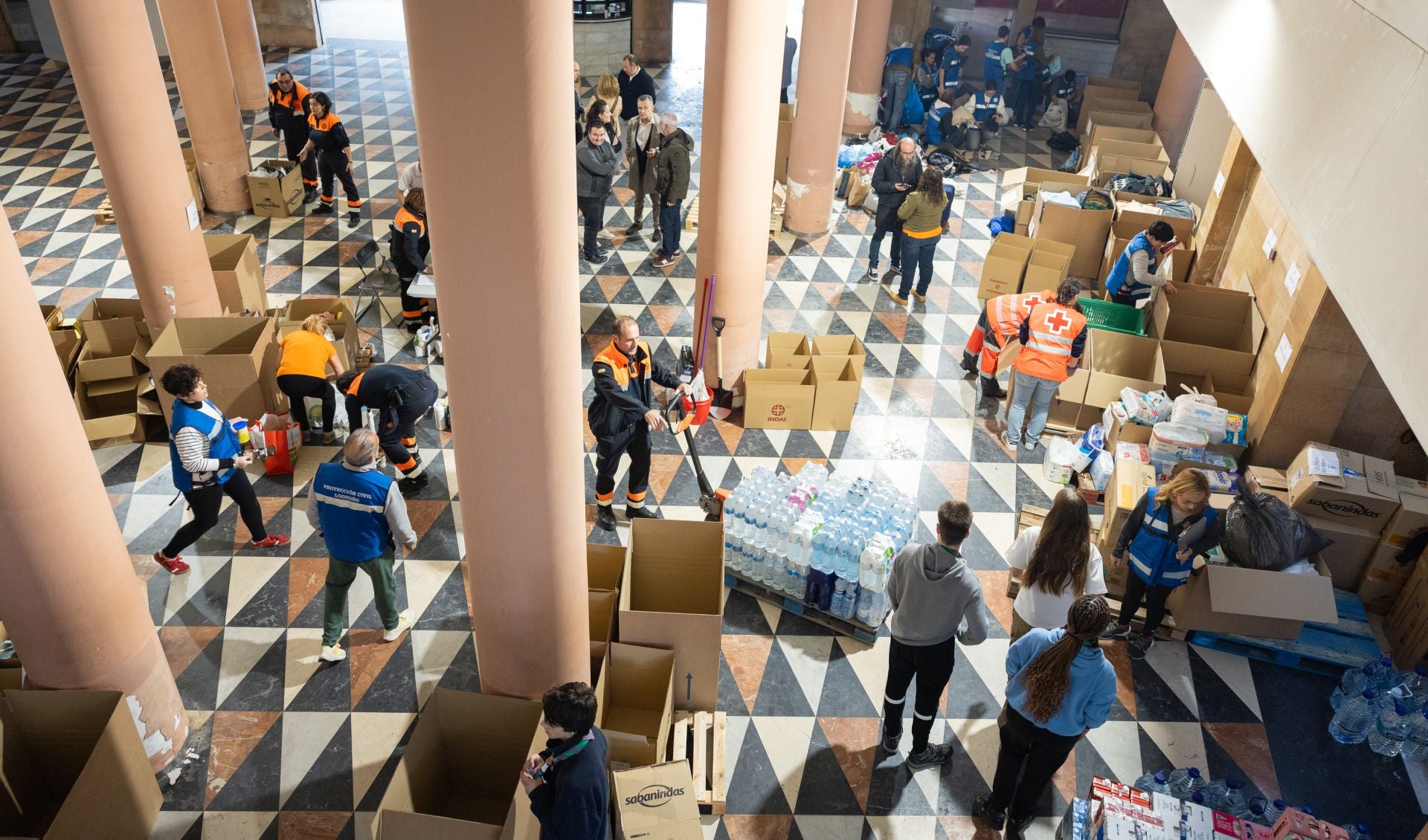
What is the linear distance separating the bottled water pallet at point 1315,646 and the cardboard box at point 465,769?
442cm

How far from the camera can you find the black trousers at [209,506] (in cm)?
612

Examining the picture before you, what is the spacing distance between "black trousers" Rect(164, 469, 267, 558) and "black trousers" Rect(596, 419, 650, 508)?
2.32m

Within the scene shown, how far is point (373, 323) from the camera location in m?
9.13

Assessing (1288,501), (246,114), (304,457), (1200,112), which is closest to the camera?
(1288,501)

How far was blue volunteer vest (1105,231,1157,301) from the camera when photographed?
29.1 feet

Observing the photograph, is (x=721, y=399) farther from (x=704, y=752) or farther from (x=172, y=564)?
(x=172, y=564)

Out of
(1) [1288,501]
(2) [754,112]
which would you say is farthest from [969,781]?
(2) [754,112]

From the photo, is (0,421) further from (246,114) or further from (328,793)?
(246,114)

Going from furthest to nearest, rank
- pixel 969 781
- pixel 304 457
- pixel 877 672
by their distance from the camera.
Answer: pixel 304 457 < pixel 877 672 < pixel 969 781

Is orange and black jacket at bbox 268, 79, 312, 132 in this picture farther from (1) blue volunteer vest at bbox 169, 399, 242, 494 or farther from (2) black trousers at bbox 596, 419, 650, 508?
(2) black trousers at bbox 596, 419, 650, 508

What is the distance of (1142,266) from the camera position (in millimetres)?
8875

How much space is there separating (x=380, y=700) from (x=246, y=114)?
1113 cm

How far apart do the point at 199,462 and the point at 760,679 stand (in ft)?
12.1

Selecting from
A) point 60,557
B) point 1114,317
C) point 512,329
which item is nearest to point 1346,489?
point 1114,317
